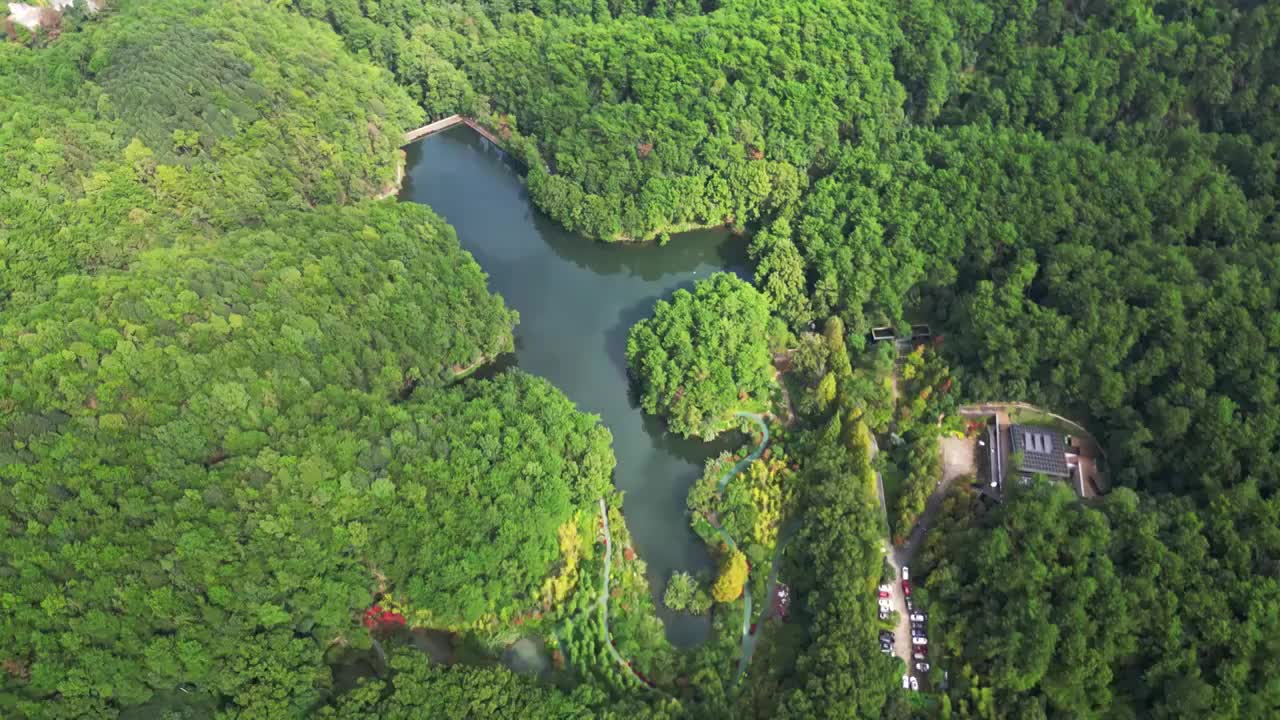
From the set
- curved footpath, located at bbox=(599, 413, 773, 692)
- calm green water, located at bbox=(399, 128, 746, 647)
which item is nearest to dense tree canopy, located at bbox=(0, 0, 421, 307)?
calm green water, located at bbox=(399, 128, 746, 647)

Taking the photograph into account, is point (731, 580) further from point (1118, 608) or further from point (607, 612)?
point (1118, 608)

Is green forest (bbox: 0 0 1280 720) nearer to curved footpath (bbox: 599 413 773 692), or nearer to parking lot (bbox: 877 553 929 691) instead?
curved footpath (bbox: 599 413 773 692)

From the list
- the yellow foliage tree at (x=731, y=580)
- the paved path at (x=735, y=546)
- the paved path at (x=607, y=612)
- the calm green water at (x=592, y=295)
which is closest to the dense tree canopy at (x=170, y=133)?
the calm green water at (x=592, y=295)

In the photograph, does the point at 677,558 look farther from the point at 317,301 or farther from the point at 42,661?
the point at 42,661

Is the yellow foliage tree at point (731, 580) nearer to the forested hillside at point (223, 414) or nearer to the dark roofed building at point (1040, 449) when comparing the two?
the forested hillside at point (223, 414)

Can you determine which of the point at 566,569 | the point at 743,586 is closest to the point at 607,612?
the point at 566,569
